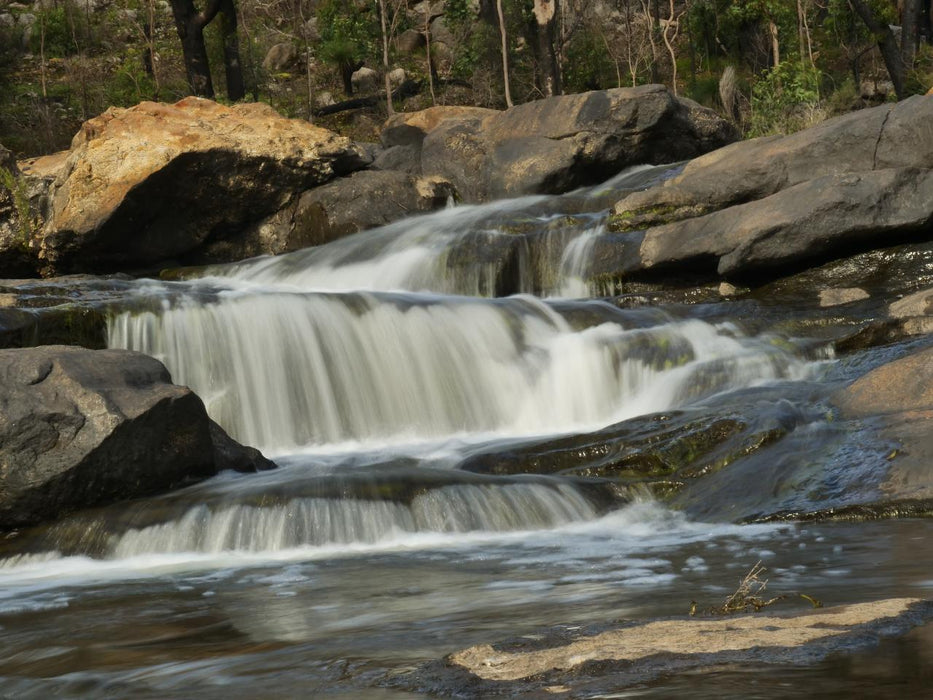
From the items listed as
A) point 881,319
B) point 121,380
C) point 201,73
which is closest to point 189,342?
point 121,380

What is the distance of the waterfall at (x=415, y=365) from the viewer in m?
9.95

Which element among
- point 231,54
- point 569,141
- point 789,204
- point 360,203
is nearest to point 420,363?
point 789,204

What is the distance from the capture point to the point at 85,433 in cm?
752

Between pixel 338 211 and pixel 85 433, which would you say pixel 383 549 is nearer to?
pixel 85 433

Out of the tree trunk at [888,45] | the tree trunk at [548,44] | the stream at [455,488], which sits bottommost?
the stream at [455,488]

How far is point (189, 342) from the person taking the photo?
1055cm

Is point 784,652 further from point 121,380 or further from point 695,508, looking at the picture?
point 121,380

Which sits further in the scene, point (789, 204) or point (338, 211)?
point (338, 211)

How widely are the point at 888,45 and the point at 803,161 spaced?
11370mm

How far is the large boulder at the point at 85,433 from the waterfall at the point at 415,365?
1982mm

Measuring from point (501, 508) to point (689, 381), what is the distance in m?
3.44

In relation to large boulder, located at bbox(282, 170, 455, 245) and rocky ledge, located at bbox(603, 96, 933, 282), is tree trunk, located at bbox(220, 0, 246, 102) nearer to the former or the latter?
large boulder, located at bbox(282, 170, 455, 245)

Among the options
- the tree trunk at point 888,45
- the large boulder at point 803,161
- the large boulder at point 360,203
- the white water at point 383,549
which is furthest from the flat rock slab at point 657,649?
the tree trunk at point 888,45

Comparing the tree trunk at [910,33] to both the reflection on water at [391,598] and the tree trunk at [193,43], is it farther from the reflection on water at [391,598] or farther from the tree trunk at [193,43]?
the reflection on water at [391,598]
